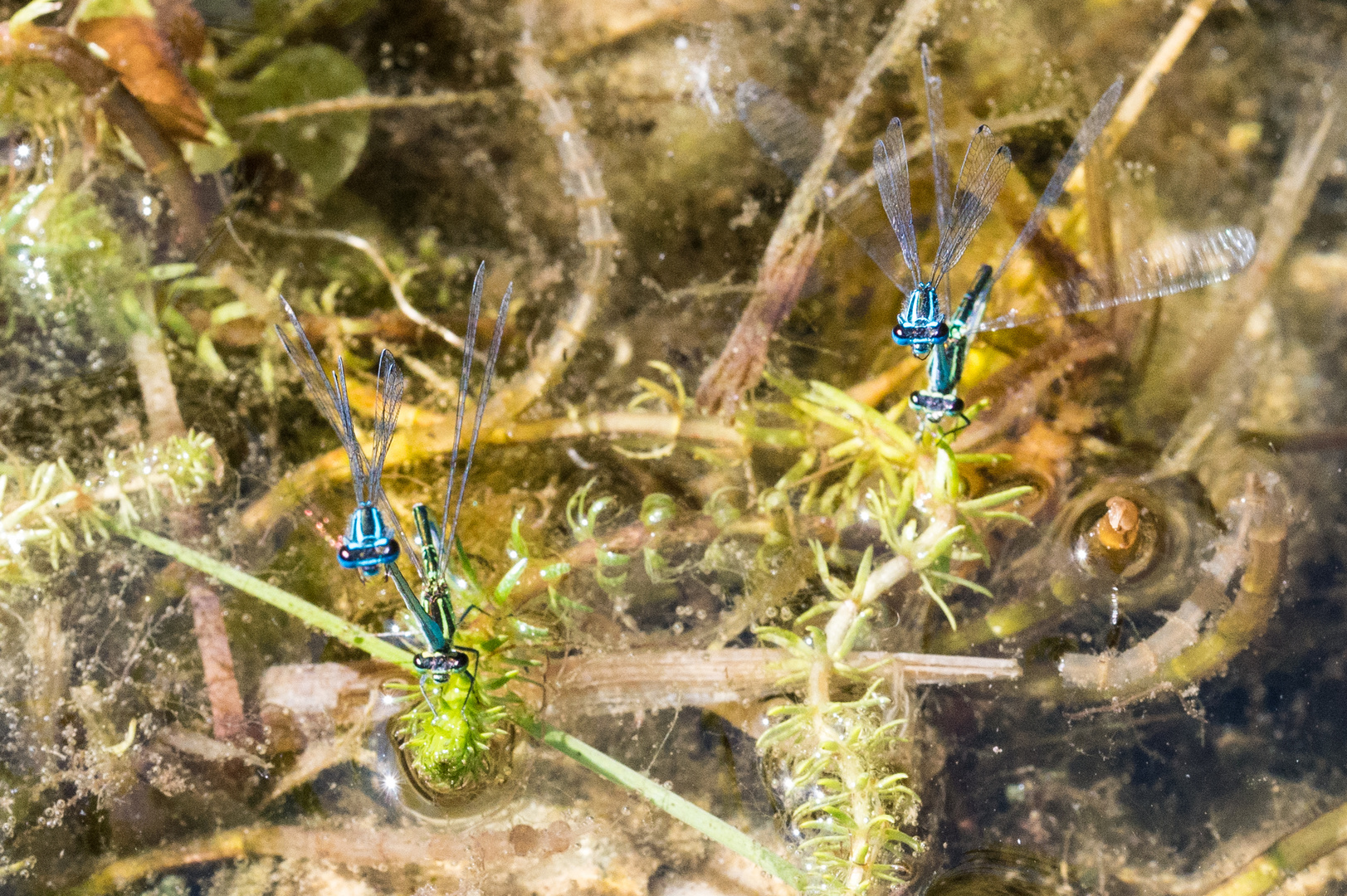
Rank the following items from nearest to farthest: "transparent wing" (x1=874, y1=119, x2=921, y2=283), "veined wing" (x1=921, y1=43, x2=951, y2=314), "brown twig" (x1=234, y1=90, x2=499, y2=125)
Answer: "transparent wing" (x1=874, y1=119, x2=921, y2=283)
"veined wing" (x1=921, y1=43, x2=951, y2=314)
"brown twig" (x1=234, y1=90, x2=499, y2=125)

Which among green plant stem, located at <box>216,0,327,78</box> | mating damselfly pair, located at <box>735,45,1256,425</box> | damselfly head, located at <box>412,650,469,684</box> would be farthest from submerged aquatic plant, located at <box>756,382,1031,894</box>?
green plant stem, located at <box>216,0,327,78</box>

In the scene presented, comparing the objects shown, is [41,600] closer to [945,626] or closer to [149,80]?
[149,80]

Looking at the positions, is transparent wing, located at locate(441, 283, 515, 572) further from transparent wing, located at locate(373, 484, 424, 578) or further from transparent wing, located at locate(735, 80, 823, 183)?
transparent wing, located at locate(735, 80, 823, 183)

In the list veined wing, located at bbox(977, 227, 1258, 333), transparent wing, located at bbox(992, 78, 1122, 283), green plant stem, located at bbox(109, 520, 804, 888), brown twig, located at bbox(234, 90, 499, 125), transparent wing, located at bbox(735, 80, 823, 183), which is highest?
brown twig, located at bbox(234, 90, 499, 125)

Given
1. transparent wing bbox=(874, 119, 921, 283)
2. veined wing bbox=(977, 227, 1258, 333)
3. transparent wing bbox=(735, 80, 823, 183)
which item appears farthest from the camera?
transparent wing bbox=(735, 80, 823, 183)

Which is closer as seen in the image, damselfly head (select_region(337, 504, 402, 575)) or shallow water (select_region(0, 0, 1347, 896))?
damselfly head (select_region(337, 504, 402, 575))

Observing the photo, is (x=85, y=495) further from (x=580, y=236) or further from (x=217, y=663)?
(x=580, y=236)

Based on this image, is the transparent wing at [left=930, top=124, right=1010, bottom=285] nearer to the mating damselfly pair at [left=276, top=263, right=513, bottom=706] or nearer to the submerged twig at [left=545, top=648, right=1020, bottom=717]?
the submerged twig at [left=545, top=648, right=1020, bottom=717]

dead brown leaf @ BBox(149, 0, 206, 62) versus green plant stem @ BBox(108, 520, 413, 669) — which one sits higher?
dead brown leaf @ BBox(149, 0, 206, 62)

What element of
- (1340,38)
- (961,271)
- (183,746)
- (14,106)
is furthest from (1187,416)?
(14,106)
